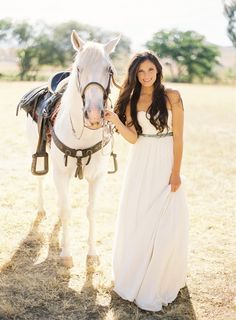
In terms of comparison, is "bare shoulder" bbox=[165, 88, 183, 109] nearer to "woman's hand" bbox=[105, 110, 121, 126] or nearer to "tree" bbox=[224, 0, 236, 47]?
"woman's hand" bbox=[105, 110, 121, 126]

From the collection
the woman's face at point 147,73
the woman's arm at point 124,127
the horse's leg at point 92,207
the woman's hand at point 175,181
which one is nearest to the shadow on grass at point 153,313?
the horse's leg at point 92,207

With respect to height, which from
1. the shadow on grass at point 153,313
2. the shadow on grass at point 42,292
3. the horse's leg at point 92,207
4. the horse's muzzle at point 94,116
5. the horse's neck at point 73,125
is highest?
the horse's muzzle at point 94,116

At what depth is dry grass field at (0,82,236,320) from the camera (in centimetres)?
324

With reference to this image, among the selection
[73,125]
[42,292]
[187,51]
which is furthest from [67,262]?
[187,51]

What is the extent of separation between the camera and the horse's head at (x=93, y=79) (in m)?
2.89

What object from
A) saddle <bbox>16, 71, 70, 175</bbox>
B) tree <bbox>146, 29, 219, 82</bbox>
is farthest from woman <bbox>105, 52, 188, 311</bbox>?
tree <bbox>146, 29, 219, 82</bbox>

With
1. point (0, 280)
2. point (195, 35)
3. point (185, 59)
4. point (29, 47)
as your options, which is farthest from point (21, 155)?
point (195, 35)

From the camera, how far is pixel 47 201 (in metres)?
5.79

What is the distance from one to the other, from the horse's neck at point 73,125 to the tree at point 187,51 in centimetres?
4704

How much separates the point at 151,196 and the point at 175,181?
0.23 metres

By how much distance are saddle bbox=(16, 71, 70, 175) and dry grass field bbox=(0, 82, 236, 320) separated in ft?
2.49

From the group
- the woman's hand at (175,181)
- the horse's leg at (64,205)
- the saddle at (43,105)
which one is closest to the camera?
the woman's hand at (175,181)

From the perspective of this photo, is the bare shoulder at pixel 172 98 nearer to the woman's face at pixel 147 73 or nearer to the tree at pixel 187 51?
the woman's face at pixel 147 73

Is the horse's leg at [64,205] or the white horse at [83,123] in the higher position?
the white horse at [83,123]
